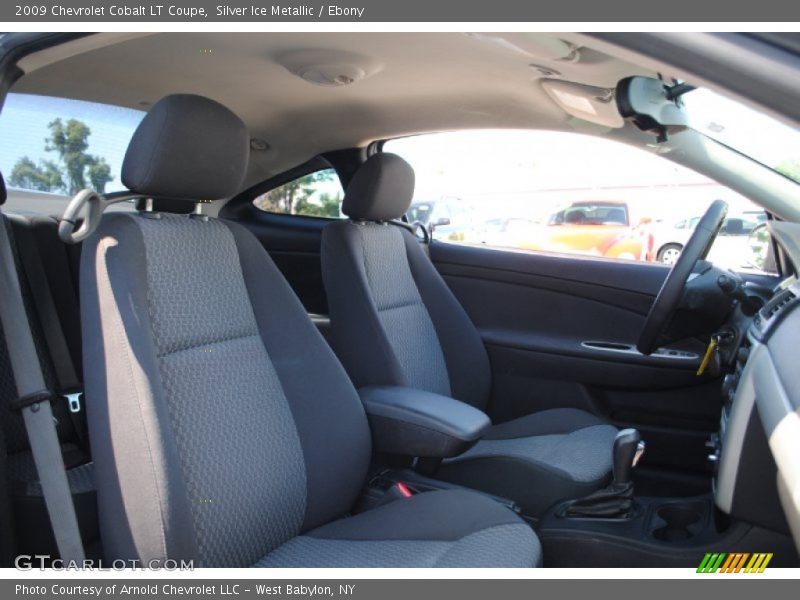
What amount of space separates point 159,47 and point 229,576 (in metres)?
1.56

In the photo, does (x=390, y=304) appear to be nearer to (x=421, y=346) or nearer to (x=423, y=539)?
(x=421, y=346)

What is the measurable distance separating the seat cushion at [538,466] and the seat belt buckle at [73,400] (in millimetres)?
1087

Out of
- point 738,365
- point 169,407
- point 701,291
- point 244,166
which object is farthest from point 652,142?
point 169,407

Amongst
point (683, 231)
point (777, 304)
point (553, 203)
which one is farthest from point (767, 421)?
point (553, 203)

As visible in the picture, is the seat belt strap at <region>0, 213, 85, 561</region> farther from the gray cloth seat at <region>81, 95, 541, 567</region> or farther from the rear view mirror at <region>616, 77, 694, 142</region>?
the rear view mirror at <region>616, 77, 694, 142</region>

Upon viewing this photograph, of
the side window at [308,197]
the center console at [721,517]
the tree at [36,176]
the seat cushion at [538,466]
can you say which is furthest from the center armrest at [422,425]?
the side window at [308,197]

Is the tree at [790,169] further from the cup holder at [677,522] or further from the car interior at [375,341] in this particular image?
the cup holder at [677,522]

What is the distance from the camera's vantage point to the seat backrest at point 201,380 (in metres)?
1.26

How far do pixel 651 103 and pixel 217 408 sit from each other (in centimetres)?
154

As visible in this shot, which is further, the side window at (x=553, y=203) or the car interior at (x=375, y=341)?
the side window at (x=553, y=203)

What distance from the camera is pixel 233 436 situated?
1446 mm

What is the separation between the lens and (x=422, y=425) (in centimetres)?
176

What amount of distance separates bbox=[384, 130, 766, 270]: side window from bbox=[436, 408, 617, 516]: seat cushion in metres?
0.75

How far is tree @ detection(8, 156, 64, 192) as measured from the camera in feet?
7.19
